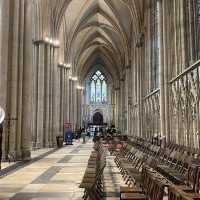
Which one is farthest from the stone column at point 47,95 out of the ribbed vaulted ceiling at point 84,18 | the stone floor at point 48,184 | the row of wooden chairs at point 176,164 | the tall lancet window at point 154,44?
the row of wooden chairs at point 176,164

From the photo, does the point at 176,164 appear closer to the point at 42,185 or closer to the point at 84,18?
the point at 42,185

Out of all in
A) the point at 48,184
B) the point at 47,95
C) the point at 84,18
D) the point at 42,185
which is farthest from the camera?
the point at 84,18

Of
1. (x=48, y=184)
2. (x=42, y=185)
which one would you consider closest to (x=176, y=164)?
(x=48, y=184)

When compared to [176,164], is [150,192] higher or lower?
higher

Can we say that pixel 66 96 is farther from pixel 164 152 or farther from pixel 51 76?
pixel 164 152

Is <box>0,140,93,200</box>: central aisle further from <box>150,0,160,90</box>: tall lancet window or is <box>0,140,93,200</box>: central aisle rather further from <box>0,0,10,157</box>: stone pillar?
<box>150,0,160,90</box>: tall lancet window

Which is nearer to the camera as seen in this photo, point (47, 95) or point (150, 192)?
point (150, 192)

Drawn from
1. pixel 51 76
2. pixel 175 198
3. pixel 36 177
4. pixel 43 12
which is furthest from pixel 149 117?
pixel 175 198

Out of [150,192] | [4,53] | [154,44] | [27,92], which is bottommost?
[150,192]

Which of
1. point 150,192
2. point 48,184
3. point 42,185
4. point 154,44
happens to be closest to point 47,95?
point 154,44

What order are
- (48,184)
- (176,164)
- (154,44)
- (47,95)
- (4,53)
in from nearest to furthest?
(48,184) → (176,164) → (4,53) → (154,44) → (47,95)

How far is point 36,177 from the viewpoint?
34.8 ft

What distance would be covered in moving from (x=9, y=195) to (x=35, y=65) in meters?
21.1

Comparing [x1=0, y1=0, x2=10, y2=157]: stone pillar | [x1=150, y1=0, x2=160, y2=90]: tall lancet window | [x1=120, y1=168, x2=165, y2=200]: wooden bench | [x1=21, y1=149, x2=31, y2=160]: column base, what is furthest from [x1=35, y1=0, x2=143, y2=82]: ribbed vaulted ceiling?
[x1=120, y1=168, x2=165, y2=200]: wooden bench
